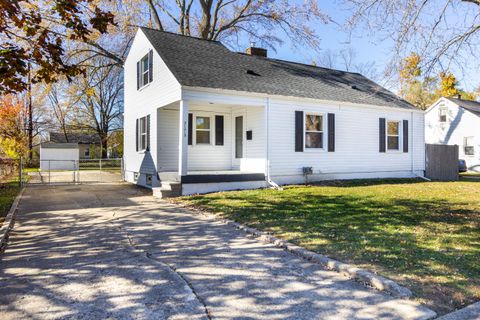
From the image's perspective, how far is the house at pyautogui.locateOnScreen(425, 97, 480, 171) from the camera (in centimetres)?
2517

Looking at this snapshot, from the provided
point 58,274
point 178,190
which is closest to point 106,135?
point 178,190

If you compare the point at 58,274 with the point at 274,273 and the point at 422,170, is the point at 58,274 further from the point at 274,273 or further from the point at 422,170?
the point at 422,170

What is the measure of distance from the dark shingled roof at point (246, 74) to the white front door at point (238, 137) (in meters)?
1.68

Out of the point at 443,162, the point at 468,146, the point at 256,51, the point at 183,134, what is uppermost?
the point at 256,51

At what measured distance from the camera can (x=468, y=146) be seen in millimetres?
25703

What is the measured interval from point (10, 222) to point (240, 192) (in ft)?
20.1

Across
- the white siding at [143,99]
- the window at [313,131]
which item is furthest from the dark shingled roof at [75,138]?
the window at [313,131]

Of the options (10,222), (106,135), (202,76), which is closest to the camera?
(10,222)

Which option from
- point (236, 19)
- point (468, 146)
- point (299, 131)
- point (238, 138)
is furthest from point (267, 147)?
point (468, 146)

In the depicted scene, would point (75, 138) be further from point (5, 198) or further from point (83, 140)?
point (5, 198)

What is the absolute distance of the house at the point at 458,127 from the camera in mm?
25172

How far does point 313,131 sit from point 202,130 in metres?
4.31

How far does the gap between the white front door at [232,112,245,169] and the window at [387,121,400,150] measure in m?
6.98

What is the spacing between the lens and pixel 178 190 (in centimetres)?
1084
